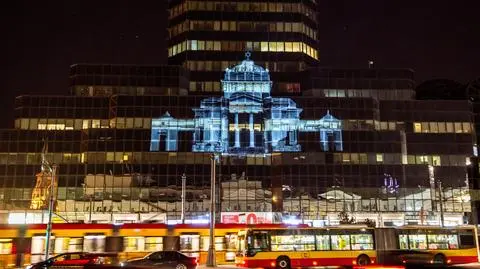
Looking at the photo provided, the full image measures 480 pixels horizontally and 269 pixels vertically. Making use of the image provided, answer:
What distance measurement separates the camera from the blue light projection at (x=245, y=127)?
9494cm

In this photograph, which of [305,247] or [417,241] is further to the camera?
[417,241]

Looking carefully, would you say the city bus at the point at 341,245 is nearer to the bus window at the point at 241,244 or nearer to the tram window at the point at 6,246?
the bus window at the point at 241,244

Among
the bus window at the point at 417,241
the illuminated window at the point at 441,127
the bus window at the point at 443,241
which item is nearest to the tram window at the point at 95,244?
the bus window at the point at 417,241

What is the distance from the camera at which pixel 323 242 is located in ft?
139

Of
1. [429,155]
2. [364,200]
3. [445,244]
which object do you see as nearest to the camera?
[445,244]

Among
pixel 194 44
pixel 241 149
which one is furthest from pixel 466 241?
pixel 194 44

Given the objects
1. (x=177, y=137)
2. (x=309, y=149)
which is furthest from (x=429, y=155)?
(x=177, y=137)

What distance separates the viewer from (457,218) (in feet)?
307

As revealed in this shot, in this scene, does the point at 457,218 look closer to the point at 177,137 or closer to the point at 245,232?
the point at 177,137

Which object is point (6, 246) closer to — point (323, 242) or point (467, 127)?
point (323, 242)

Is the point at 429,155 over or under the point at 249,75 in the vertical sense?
under

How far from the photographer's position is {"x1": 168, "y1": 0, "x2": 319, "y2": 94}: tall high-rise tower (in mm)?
110312

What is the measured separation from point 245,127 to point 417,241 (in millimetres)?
54879

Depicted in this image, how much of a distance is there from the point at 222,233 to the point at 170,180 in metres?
46.0
